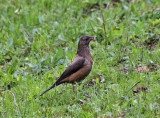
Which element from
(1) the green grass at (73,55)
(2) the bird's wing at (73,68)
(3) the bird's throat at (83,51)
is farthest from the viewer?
(3) the bird's throat at (83,51)

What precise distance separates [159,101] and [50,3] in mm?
5522

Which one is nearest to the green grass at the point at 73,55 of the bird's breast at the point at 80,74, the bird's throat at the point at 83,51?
the bird's breast at the point at 80,74

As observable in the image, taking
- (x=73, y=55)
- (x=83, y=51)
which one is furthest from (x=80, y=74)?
(x=73, y=55)

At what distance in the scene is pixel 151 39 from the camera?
31.0 feet

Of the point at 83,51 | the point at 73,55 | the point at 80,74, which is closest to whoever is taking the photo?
the point at 80,74

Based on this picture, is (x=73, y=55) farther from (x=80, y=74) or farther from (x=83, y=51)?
(x=80, y=74)

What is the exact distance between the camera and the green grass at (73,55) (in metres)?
7.24

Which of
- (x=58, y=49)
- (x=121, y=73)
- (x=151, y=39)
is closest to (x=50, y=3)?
(x=58, y=49)

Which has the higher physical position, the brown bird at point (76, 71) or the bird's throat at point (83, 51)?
the bird's throat at point (83, 51)

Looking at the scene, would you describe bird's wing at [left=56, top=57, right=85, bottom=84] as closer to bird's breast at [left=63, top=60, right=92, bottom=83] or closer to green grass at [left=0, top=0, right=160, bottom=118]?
bird's breast at [left=63, top=60, right=92, bottom=83]

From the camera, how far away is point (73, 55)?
938cm

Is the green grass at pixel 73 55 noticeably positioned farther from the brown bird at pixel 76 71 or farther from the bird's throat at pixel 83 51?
the bird's throat at pixel 83 51

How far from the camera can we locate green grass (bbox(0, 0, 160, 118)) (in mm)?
7242

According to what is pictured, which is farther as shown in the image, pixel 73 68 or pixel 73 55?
pixel 73 55
